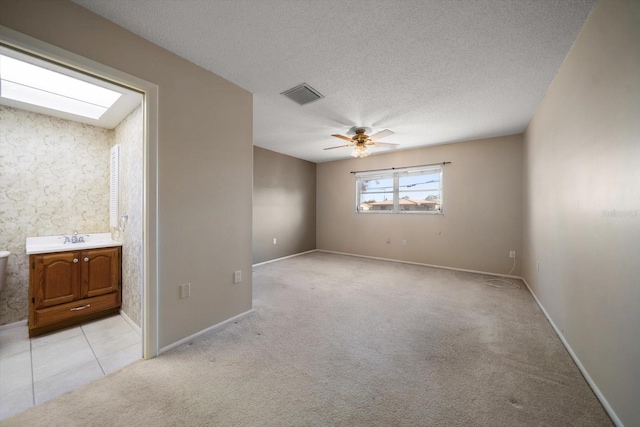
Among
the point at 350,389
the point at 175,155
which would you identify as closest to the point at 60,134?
the point at 175,155

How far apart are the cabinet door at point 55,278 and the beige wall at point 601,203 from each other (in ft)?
13.9

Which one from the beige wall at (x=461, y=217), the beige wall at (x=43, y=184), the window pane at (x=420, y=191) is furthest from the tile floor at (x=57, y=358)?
the window pane at (x=420, y=191)

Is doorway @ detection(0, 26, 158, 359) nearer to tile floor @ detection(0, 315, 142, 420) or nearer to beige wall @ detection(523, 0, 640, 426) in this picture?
tile floor @ detection(0, 315, 142, 420)

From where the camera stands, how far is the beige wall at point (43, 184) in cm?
239

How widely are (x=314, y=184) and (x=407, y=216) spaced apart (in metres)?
2.72

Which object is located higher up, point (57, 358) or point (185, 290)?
point (185, 290)

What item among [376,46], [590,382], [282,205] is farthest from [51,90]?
[590,382]

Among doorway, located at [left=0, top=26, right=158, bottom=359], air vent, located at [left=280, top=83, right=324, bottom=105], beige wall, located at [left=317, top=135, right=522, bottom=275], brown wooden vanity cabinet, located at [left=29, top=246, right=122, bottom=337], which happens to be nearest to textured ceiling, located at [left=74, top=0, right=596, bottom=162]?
air vent, located at [left=280, top=83, right=324, bottom=105]

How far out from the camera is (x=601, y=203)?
1540 mm

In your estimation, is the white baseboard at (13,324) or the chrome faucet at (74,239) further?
the chrome faucet at (74,239)

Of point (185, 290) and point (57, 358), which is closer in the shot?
point (57, 358)

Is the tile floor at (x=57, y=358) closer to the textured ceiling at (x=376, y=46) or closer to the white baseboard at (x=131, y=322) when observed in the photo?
the white baseboard at (x=131, y=322)

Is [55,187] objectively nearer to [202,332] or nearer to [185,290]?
[185,290]

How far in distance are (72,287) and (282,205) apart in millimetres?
3847
